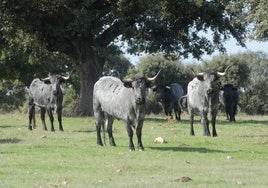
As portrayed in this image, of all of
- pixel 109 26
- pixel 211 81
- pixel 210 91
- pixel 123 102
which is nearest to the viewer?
pixel 123 102

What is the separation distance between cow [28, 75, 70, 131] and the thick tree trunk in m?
12.6

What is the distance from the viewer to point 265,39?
2320 centimetres

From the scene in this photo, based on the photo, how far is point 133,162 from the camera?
1594 cm

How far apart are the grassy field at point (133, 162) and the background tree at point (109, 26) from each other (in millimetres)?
17585

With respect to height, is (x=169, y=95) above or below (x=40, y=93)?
above

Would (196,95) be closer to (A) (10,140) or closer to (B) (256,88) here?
(A) (10,140)

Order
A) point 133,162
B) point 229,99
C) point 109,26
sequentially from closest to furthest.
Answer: point 133,162
point 229,99
point 109,26

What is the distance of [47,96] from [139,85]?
1083 centimetres

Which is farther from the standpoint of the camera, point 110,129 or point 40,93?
point 40,93

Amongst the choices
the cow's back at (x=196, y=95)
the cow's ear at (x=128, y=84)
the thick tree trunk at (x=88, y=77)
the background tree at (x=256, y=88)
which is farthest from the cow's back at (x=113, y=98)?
the background tree at (x=256, y=88)

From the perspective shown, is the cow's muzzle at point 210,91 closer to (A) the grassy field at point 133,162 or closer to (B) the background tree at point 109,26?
(A) the grassy field at point 133,162

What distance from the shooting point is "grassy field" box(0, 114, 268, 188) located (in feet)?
42.8

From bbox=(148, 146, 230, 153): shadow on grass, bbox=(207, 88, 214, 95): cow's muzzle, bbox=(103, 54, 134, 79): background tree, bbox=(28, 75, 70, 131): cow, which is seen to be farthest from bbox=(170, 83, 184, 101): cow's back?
bbox=(103, 54, 134, 79): background tree

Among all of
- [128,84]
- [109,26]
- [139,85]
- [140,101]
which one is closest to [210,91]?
[128,84]
